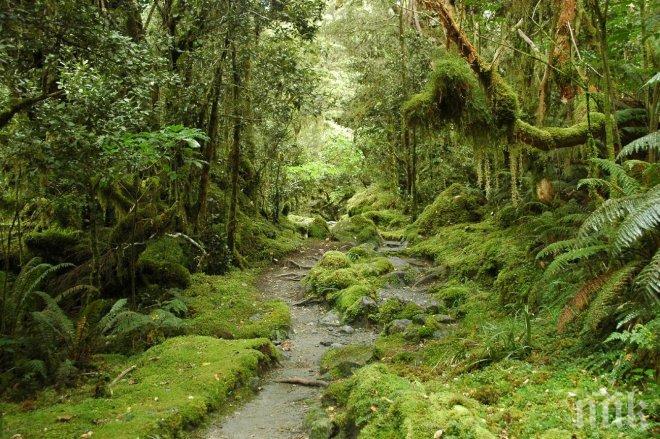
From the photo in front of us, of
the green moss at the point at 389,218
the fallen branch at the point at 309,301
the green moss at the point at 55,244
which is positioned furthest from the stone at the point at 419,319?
the green moss at the point at 389,218

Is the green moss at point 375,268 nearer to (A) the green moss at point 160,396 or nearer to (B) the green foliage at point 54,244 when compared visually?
(A) the green moss at point 160,396

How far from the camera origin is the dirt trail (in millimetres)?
A: 5375

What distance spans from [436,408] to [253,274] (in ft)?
31.3

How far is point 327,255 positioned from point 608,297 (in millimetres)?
8644

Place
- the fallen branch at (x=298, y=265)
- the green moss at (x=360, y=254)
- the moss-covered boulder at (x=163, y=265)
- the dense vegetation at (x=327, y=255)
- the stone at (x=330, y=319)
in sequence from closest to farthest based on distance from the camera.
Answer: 1. the dense vegetation at (x=327, y=255)
2. the stone at (x=330, y=319)
3. the moss-covered boulder at (x=163, y=265)
4. the green moss at (x=360, y=254)
5. the fallen branch at (x=298, y=265)

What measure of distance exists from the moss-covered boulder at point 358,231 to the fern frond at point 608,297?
11.7 metres

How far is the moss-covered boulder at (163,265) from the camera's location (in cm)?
1001

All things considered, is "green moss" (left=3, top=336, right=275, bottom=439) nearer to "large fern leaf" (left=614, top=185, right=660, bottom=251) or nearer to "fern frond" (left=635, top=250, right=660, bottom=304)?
"fern frond" (left=635, top=250, right=660, bottom=304)

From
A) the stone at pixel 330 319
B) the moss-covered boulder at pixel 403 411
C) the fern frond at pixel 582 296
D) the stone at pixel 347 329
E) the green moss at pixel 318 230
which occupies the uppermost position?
the fern frond at pixel 582 296

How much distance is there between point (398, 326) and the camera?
26.2 feet

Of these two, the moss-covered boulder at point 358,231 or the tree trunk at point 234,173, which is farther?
the moss-covered boulder at point 358,231

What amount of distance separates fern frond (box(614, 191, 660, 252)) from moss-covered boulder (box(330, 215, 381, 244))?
12.1m

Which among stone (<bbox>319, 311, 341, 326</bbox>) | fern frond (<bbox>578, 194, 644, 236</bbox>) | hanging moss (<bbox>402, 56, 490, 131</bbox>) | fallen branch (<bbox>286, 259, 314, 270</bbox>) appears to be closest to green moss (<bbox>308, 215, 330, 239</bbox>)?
fallen branch (<bbox>286, 259, 314, 270</bbox>)

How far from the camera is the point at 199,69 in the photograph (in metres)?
10.7
